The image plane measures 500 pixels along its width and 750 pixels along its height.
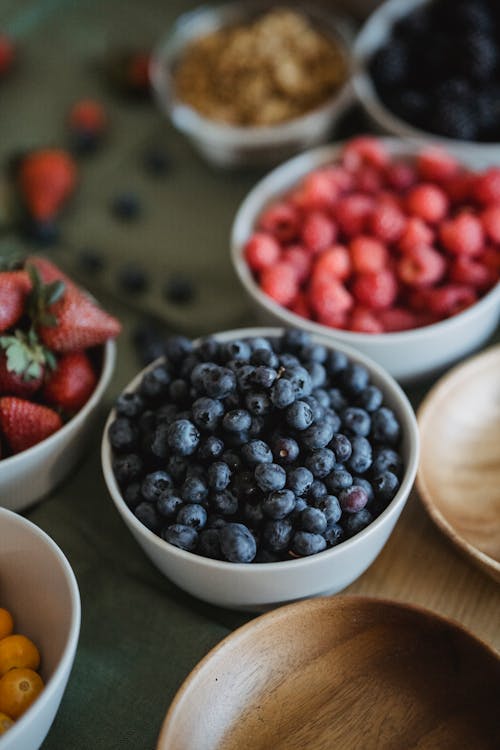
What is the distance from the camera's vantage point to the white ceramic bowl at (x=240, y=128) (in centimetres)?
134

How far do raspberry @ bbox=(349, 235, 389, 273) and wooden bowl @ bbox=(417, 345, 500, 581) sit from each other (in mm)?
202

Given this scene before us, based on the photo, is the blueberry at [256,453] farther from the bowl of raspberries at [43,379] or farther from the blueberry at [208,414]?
the bowl of raspberries at [43,379]

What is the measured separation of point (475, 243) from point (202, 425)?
508 millimetres

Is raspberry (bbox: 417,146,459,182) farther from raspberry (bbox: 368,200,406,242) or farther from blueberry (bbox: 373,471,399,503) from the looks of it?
blueberry (bbox: 373,471,399,503)

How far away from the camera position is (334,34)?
148cm

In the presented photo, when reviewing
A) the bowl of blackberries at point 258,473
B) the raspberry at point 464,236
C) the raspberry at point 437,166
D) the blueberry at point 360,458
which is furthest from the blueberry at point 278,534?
the raspberry at point 437,166

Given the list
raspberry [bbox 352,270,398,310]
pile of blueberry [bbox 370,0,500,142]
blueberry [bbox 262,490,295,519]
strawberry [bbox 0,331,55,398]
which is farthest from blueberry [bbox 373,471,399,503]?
pile of blueberry [bbox 370,0,500,142]

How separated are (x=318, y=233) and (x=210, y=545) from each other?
526mm

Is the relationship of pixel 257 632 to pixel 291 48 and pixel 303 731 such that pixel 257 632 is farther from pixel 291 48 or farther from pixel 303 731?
pixel 291 48

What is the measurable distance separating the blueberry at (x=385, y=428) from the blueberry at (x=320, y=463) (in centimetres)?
10

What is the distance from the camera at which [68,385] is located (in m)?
0.96

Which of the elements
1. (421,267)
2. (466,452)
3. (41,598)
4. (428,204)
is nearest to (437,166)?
(428,204)

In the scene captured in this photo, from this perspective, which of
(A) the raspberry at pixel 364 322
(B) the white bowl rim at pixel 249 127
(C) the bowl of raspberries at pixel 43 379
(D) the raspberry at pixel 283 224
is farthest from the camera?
(B) the white bowl rim at pixel 249 127

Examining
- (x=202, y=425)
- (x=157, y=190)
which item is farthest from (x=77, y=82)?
(x=202, y=425)
